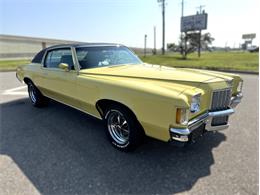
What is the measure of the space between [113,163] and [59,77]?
2.17 m

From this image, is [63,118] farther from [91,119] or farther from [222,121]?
Result: [222,121]

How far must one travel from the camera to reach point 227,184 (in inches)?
92.6

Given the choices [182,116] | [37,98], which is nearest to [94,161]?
[182,116]

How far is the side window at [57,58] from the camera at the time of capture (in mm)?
4009

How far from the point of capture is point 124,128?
316cm

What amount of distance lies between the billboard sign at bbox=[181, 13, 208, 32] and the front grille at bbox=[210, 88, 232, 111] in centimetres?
3379

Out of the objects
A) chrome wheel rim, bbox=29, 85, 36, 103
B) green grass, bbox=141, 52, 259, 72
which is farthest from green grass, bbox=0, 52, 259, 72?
chrome wheel rim, bbox=29, 85, 36, 103

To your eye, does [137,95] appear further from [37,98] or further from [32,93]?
[32,93]

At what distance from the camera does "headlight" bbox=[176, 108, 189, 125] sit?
2.31 metres

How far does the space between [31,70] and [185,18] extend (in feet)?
112

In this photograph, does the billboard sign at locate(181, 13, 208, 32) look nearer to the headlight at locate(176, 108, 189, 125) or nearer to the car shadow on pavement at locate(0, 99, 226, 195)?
the car shadow on pavement at locate(0, 99, 226, 195)

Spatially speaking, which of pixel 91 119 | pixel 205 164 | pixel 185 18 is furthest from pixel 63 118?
pixel 185 18

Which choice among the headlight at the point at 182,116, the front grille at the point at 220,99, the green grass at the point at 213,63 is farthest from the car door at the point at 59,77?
the green grass at the point at 213,63

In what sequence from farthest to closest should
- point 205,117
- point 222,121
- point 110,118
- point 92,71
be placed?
point 92,71, point 110,118, point 222,121, point 205,117
